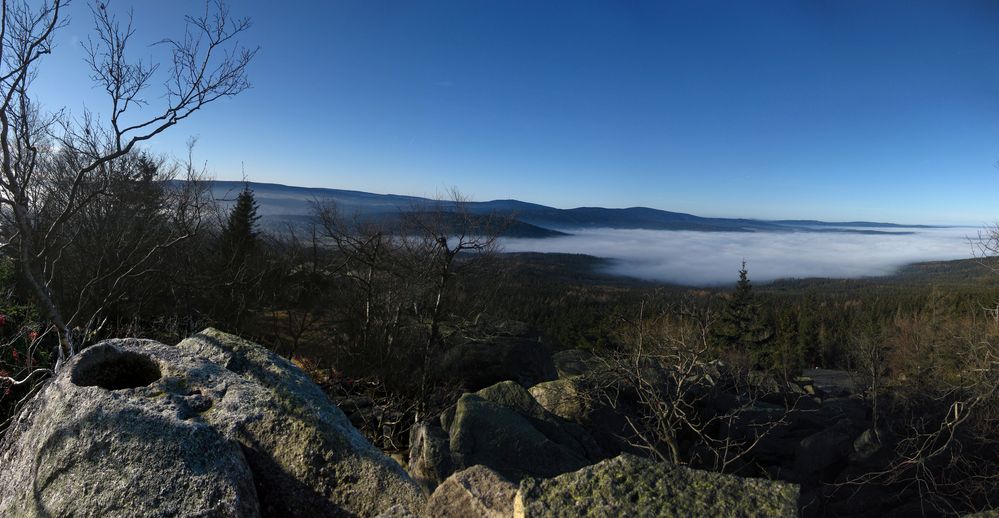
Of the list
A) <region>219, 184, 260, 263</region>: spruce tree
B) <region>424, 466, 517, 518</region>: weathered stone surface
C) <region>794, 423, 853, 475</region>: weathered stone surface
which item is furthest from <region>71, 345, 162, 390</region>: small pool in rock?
<region>794, 423, 853, 475</region>: weathered stone surface

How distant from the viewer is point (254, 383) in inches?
136

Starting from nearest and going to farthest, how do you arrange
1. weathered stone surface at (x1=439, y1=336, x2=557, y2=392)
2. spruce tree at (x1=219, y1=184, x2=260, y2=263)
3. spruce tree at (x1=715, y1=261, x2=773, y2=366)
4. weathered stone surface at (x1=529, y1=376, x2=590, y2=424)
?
weathered stone surface at (x1=529, y1=376, x2=590, y2=424), weathered stone surface at (x1=439, y1=336, x2=557, y2=392), spruce tree at (x1=219, y1=184, x2=260, y2=263), spruce tree at (x1=715, y1=261, x2=773, y2=366)

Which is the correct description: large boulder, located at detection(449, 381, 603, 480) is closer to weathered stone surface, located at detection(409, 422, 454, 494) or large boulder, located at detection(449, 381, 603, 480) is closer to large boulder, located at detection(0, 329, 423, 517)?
weathered stone surface, located at detection(409, 422, 454, 494)

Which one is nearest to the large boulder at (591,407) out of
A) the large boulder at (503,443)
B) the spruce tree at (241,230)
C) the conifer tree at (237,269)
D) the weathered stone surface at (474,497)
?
the large boulder at (503,443)

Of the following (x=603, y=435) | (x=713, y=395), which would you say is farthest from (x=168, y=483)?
(x=713, y=395)

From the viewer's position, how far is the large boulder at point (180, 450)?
241cm

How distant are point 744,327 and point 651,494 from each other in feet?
207

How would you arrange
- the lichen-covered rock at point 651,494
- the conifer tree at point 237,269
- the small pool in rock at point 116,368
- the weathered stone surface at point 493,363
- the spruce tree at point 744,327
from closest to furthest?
the lichen-covered rock at point 651,494, the small pool in rock at point 116,368, the conifer tree at point 237,269, the weathered stone surface at point 493,363, the spruce tree at point 744,327

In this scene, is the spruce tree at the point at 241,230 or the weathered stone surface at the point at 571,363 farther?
the spruce tree at the point at 241,230

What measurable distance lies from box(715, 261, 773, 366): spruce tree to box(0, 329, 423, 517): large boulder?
5842 centimetres

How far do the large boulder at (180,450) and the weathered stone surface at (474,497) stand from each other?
199 mm

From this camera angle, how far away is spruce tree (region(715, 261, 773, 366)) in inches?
2202

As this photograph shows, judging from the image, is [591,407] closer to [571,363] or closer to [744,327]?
[571,363]

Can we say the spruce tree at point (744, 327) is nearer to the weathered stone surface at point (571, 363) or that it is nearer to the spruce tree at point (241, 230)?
the weathered stone surface at point (571, 363)
